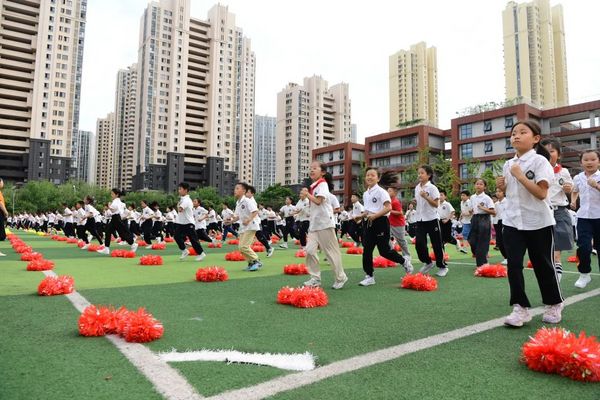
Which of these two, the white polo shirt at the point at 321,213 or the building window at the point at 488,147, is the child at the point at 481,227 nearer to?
the white polo shirt at the point at 321,213

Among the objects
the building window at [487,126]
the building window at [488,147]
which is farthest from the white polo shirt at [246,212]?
the building window at [487,126]

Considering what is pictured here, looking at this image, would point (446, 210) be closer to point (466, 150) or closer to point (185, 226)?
point (185, 226)

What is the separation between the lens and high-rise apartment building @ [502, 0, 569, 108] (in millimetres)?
77812

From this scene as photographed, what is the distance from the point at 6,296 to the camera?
5363 millimetres

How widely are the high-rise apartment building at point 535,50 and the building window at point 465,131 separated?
1240 inches

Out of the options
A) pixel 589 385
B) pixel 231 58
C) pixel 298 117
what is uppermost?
pixel 231 58

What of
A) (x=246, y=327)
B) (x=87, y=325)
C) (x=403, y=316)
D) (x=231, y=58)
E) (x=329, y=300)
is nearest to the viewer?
(x=87, y=325)

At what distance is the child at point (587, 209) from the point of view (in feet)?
18.5

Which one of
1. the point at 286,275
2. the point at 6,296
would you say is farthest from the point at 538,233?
the point at 6,296

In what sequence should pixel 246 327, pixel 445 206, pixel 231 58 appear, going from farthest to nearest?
pixel 231 58
pixel 445 206
pixel 246 327

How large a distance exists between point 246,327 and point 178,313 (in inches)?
39.8

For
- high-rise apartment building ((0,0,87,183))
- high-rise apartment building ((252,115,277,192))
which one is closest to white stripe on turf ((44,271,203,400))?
high-rise apartment building ((0,0,87,183))

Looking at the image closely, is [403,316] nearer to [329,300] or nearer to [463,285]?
[329,300]

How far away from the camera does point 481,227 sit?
8.25m
